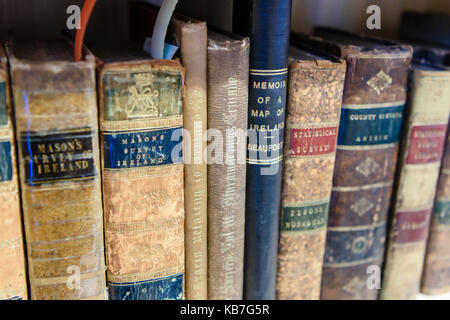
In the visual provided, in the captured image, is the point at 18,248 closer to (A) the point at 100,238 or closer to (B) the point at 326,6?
(A) the point at 100,238

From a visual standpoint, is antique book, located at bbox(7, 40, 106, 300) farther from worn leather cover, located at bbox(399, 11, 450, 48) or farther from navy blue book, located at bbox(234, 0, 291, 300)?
worn leather cover, located at bbox(399, 11, 450, 48)

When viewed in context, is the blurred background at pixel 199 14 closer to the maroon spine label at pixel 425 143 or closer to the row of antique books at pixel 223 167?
the row of antique books at pixel 223 167

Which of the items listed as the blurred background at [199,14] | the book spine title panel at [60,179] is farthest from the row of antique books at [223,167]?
the blurred background at [199,14]

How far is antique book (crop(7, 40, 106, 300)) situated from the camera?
1.55 ft

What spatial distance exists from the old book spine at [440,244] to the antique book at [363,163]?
91 mm

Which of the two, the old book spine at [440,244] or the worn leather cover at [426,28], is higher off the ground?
the worn leather cover at [426,28]

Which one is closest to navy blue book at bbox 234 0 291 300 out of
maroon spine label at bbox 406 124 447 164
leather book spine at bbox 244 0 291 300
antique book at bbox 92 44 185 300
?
leather book spine at bbox 244 0 291 300

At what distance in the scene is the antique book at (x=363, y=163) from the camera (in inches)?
23.9

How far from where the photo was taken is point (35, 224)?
52 cm

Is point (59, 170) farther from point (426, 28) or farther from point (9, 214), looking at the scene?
point (426, 28)

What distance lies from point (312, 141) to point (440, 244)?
318mm

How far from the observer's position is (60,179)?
508mm

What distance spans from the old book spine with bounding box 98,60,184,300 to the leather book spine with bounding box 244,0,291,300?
4.1 inches

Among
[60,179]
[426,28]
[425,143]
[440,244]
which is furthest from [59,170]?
[426,28]
